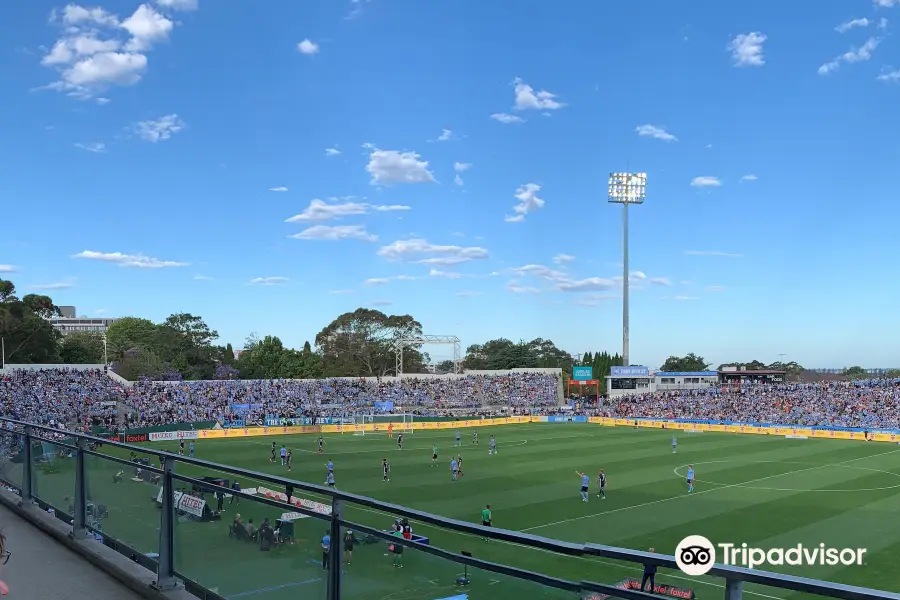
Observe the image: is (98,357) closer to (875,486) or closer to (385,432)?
(385,432)

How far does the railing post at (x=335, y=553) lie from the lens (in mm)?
4934

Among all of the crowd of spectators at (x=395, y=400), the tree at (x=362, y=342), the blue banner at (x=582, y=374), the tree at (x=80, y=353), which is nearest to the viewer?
the crowd of spectators at (x=395, y=400)

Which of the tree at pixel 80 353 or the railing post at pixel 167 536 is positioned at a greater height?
the railing post at pixel 167 536

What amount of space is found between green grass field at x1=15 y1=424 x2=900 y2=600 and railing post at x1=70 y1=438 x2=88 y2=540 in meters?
0.19

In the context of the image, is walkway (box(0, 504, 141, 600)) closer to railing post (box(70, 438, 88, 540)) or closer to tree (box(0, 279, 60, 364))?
railing post (box(70, 438, 88, 540))

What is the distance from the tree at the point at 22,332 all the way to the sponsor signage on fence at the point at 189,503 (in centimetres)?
8671

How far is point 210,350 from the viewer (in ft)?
372

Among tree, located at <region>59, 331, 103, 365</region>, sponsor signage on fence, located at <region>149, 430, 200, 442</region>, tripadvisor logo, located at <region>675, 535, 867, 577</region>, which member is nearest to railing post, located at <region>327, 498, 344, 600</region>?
tripadvisor logo, located at <region>675, 535, 867, 577</region>

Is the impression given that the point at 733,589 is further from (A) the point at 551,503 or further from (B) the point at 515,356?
(B) the point at 515,356

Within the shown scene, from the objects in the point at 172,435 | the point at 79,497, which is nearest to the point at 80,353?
the point at 172,435

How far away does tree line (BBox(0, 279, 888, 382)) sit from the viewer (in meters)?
86.4

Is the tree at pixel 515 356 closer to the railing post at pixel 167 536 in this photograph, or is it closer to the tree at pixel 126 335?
the tree at pixel 126 335

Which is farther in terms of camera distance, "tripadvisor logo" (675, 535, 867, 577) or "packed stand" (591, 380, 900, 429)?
"packed stand" (591, 380, 900, 429)

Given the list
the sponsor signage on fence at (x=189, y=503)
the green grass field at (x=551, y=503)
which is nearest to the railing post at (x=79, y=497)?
the green grass field at (x=551, y=503)
